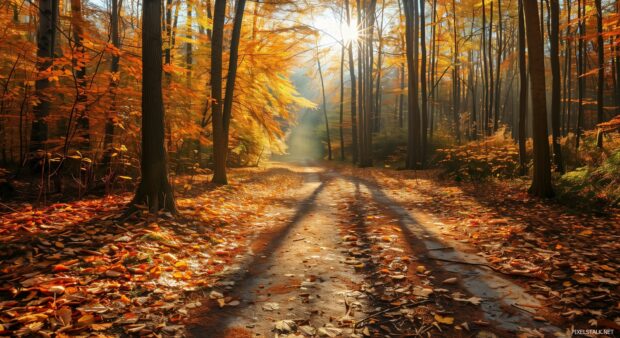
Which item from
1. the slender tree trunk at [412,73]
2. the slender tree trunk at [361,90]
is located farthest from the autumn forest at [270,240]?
the slender tree trunk at [361,90]

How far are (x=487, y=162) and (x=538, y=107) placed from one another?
4.15 metres

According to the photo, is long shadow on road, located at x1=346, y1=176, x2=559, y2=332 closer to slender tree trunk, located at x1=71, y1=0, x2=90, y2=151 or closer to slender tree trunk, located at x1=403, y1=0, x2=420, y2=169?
slender tree trunk, located at x1=71, y1=0, x2=90, y2=151

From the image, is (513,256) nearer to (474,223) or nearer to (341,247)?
(474,223)

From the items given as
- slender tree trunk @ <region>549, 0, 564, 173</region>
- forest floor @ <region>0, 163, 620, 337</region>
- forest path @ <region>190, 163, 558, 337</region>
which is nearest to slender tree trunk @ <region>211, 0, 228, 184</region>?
forest floor @ <region>0, 163, 620, 337</region>

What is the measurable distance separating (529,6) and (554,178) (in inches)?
156

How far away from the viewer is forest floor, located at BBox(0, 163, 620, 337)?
262cm

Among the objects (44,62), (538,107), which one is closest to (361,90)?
(538,107)

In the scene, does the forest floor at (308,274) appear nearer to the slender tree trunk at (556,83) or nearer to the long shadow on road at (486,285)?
the long shadow on road at (486,285)

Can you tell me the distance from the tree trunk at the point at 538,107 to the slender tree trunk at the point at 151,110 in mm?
7250

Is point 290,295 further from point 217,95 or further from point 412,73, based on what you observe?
point 412,73

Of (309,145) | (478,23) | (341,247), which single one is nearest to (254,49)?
(341,247)

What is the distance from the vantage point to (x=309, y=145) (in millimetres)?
54188

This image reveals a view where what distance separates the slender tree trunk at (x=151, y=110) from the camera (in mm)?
5219

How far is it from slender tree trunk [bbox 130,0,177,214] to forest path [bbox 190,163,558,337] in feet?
6.25
